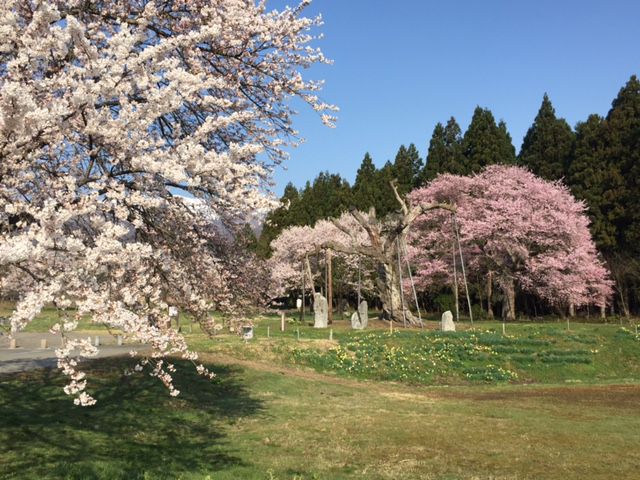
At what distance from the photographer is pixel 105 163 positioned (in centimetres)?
766

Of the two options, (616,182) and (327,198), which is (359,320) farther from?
(327,198)

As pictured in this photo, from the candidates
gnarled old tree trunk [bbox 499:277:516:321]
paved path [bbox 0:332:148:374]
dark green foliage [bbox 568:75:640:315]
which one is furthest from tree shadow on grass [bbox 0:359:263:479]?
dark green foliage [bbox 568:75:640:315]

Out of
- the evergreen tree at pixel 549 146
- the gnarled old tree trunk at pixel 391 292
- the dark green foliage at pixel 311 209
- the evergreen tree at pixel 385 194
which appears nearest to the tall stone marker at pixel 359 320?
the gnarled old tree trunk at pixel 391 292

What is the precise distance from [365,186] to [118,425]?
51.3 metres

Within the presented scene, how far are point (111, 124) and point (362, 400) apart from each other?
11774mm

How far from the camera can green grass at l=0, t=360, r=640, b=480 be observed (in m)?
9.06

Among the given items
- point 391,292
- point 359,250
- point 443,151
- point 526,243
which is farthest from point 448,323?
point 443,151

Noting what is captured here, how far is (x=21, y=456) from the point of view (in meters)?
8.82

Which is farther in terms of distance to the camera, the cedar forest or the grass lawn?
the cedar forest

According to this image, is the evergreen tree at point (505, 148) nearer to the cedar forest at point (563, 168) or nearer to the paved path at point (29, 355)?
the cedar forest at point (563, 168)

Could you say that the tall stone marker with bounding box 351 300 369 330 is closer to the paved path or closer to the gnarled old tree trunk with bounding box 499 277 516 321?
the paved path

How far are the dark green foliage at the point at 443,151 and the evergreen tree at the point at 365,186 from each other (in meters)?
5.58

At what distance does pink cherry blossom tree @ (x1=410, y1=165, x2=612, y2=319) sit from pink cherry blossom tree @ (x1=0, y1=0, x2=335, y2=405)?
33.0 m

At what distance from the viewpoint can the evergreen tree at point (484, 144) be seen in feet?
167
